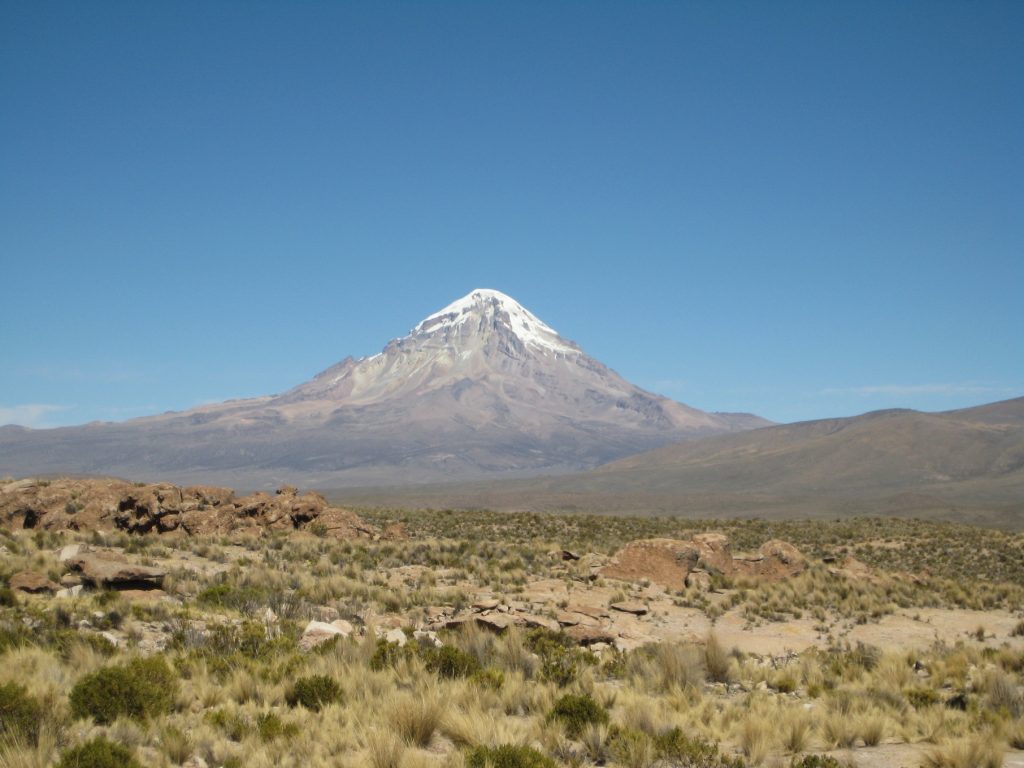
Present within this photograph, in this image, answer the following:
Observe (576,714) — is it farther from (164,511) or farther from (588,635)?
(164,511)

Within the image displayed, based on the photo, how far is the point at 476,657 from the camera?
1173cm

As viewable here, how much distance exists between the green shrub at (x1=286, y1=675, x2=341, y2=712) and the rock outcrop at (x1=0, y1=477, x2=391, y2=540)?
20085 mm

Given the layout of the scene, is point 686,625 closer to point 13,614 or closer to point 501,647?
point 501,647

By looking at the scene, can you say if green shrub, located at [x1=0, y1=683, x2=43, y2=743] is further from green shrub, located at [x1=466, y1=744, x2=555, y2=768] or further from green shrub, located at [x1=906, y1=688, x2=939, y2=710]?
green shrub, located at [x1=906, y1=688, x2=939, y2=710]

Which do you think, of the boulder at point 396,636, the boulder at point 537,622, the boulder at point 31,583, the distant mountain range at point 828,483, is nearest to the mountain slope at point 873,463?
the distant mountain range at point 828,483

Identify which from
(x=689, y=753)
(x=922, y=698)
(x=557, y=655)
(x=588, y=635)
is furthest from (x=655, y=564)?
(x=689, y=753)

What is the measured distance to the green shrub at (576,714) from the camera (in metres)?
8.50

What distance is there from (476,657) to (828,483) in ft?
475

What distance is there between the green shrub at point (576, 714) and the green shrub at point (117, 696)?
420cm

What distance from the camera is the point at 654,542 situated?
83.3 ft

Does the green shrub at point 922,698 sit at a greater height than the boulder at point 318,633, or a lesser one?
lesser

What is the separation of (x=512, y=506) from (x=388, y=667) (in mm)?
111845

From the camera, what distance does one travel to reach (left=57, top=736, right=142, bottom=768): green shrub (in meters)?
6.43

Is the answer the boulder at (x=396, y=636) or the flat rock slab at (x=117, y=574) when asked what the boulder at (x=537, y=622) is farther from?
the flat rock slab at (x=117, y=574)
